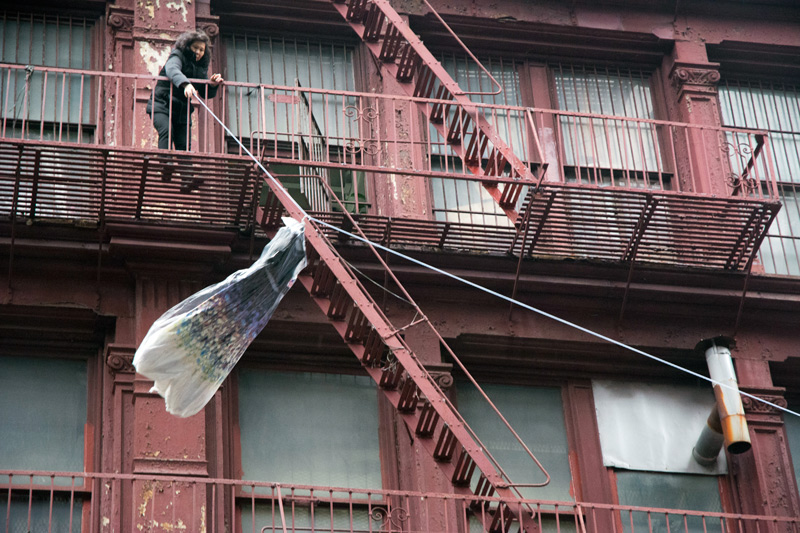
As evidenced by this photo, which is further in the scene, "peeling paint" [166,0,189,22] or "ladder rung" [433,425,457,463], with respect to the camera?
"peeling paint" [166,0,189,22]

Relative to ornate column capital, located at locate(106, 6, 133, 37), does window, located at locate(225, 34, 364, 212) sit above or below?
below

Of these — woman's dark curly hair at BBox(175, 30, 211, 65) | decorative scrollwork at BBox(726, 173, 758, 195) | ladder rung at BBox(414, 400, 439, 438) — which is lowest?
ladder rung at BBox(414, 400, 439, 438)

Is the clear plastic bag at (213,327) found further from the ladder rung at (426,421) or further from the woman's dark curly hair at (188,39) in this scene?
the woman's dark curly hair at (188,39)

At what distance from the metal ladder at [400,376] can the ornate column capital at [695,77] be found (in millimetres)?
5095

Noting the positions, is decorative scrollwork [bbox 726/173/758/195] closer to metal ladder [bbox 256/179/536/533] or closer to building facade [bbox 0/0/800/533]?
building facade [bbox 0/0/800/533]

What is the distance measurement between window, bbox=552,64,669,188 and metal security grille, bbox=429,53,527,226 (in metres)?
0.50

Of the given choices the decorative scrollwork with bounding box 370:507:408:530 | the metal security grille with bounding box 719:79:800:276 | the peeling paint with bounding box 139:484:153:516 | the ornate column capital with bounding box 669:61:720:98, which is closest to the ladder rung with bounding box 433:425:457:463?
the decorative scrollwork with bounding box 370:507:408:530

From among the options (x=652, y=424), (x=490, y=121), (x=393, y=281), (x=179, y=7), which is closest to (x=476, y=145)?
(x=393, y=281)

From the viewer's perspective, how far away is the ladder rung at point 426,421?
13594 mm

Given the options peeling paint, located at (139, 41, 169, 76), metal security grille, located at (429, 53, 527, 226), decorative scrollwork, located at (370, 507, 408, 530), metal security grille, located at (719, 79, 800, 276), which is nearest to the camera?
decorative scrollwork, located at (370, 507, 408, 530)

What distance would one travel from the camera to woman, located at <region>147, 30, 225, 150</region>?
1482cm

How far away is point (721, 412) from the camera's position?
590 inches

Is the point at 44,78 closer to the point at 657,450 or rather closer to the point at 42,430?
the point at 42,430

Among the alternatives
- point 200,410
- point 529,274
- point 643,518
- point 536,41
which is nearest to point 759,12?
point 536,41
